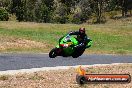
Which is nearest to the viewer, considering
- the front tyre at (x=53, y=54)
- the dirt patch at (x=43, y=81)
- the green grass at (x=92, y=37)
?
the front tyre at (x=53, y=54)

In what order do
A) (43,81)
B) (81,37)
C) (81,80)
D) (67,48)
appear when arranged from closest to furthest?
(67,48) < (81,37) < (81,80) < (43,81)

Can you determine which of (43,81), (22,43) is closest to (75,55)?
(43,81)

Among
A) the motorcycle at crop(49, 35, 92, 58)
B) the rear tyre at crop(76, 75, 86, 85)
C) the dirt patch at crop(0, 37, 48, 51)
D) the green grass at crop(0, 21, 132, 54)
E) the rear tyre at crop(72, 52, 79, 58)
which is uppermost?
the motorcycle at crop(49, 35, 92, 58)

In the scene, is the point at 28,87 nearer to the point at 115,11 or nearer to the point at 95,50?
the point at 95,50

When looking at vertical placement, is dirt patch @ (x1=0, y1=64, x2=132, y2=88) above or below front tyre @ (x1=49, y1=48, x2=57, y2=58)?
below

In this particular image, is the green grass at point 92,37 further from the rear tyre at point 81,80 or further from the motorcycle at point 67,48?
the motorcycle at point 67,48

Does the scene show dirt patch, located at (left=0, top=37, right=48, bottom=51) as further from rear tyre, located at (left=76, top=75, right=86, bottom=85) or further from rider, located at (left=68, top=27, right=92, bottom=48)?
rider, located at (left=68, top=27, right=92, bottom=48)

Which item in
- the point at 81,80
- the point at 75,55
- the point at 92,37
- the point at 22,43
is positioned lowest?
the point at 92,37

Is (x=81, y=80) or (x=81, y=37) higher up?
(x=81, y=37)

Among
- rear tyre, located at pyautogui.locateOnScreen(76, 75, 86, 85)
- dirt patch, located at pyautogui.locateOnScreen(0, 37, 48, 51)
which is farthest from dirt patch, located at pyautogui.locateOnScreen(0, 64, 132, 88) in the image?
rear tyre, located at pyautogui.locateOnScreen(76, 75, 86, 85)

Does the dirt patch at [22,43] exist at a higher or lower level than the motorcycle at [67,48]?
lower

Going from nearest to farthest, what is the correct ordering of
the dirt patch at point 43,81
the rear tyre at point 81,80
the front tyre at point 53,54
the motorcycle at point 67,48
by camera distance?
the motorcycle at point 67,48, the front tyre at point 53,54, the rear tyre at point 81,80, the dirt patch at point 43,81

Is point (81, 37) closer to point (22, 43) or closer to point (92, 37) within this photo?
point (22, 43)

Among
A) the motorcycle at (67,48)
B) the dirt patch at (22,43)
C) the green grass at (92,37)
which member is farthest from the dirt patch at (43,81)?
the motorcycle at (67,48)
